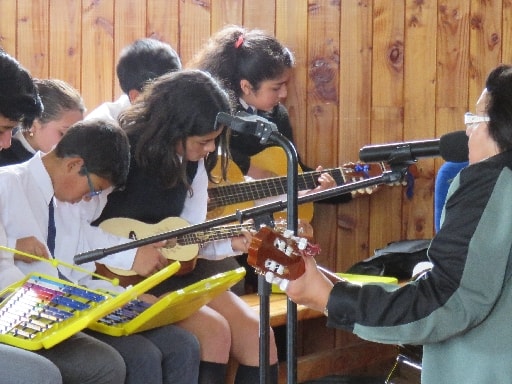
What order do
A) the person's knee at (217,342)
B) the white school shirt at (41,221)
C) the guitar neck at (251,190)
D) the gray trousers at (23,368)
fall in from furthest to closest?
1. the guitar neck at (251,190)
2. the person's knee at (217,342)
3. the white school shirt at (41,221)
4. the gray trousers at (23,368)

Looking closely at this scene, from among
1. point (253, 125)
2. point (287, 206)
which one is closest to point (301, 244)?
point (287, 206)

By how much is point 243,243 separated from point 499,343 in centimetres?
138

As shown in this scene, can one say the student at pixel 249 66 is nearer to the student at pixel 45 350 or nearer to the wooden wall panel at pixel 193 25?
the wooden wall panel at pixel 193 25

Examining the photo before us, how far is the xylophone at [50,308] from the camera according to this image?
6.69 ft

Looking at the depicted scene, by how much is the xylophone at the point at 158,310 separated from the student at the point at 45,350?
0.10m

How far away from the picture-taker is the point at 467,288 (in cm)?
153

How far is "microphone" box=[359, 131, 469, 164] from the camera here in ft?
5.70

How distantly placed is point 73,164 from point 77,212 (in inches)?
6.8

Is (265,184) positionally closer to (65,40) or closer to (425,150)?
(65,40)

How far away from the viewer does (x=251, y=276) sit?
133 inches

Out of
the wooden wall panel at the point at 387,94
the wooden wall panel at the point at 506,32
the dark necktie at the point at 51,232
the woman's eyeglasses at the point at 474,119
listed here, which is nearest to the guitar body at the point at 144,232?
the dark necktie at the point at 51,232

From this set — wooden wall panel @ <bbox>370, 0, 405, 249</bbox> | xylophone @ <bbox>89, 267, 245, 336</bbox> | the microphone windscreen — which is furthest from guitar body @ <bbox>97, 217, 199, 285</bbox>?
the microphone windscreen

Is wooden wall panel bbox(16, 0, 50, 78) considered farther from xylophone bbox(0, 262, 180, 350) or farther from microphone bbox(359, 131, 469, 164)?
microphone bbox(359, 131, 469, 164)

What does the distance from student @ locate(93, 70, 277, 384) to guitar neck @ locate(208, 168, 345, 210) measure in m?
0.22
